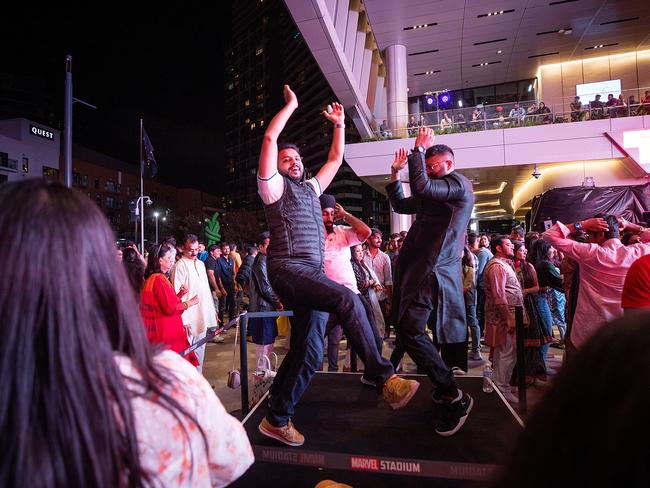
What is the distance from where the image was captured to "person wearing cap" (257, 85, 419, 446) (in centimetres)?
265

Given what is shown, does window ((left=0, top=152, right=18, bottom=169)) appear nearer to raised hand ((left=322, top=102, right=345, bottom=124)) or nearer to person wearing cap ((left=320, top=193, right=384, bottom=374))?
person wearing cap ((left=320, top=193, right=384, bottom=374))

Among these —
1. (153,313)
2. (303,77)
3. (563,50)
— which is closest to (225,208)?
(303,77)

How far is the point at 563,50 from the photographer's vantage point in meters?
21.9

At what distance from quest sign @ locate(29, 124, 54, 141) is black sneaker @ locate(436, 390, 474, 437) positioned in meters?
43.6

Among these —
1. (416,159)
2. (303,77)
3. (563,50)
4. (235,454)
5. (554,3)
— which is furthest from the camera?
(303,77)

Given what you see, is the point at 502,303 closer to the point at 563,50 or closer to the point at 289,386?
the point at 289,386

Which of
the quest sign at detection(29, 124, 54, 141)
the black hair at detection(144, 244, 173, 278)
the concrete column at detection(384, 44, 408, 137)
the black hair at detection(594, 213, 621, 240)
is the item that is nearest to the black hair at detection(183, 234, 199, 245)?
the black hair at detection(144, 244, 173, 278)

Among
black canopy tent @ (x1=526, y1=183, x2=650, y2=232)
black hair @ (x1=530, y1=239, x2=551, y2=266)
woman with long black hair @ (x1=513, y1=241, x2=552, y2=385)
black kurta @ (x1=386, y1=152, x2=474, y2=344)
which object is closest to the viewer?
black kurta @ (x1=386, y1=152, x2=474, y2=344)

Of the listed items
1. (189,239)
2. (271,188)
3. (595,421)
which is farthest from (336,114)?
(595,421)

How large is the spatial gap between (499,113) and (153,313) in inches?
738

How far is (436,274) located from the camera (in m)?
2.98

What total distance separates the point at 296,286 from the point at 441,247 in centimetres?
116

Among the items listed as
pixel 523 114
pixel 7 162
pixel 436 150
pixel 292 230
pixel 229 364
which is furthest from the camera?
pixel 7 162

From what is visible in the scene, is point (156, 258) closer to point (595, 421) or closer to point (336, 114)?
point (336, 114)
